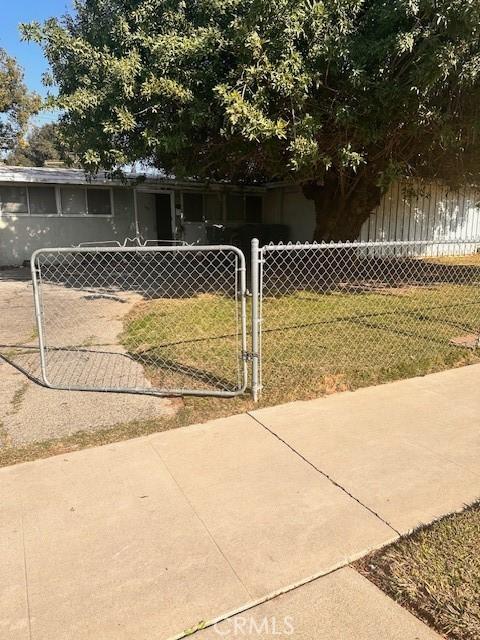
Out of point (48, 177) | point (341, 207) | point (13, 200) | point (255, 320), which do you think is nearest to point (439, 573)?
point (255, 320)

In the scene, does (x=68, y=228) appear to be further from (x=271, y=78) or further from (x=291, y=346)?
(x=291, y=346)

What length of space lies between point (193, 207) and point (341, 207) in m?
7.17

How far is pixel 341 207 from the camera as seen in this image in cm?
1248

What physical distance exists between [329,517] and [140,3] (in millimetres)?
9581

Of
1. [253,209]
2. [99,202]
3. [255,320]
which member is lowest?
[255,320]

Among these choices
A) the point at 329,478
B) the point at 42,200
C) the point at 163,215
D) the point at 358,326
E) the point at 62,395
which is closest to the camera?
the point at 329,478

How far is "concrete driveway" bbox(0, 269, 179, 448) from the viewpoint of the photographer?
142 inches

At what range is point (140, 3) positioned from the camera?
8.55m

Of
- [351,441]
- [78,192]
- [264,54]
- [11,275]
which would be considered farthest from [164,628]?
[78,192]

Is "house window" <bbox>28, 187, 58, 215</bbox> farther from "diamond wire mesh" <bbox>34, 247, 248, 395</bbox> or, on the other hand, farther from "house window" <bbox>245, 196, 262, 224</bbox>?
"house window" <bbox>245, 196, 262, 224</bbox>

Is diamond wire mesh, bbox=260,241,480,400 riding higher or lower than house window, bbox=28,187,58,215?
lower

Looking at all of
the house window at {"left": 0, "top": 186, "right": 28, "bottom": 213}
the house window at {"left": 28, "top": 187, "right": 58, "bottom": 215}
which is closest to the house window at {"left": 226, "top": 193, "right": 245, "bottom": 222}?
the house window at {"left": 28, "top": 187, "right": 58, "bottom": 215}

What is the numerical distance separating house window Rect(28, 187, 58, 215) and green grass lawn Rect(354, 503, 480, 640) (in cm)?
1533

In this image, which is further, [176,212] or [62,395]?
[176,212]
